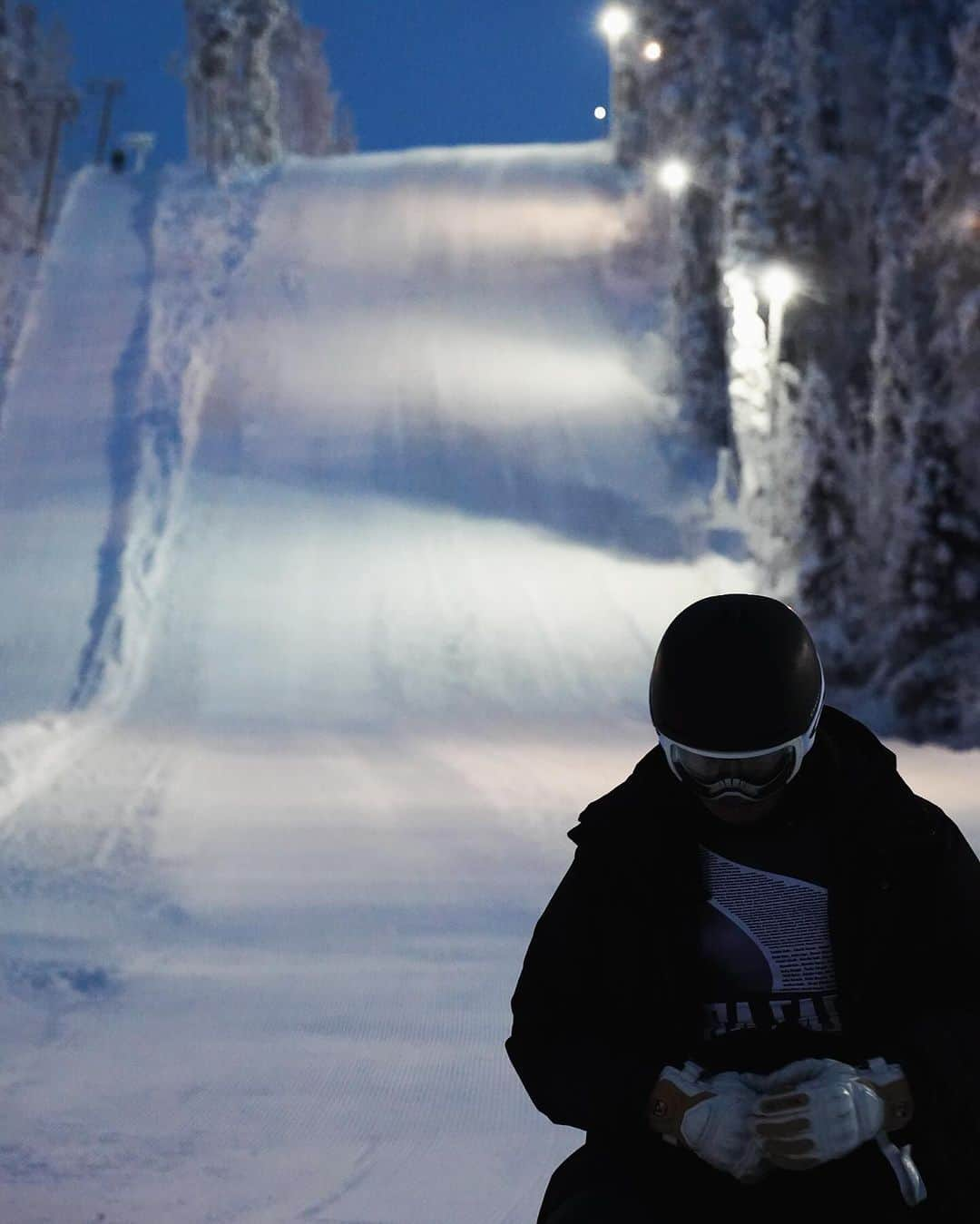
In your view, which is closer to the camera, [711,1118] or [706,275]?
[711,1118]

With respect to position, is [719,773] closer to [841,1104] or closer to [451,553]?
[841,1104]

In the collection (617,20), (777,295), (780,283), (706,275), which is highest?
(617,20)

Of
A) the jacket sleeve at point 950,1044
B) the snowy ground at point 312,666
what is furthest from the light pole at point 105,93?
the jacket sleeve at point 950,1044

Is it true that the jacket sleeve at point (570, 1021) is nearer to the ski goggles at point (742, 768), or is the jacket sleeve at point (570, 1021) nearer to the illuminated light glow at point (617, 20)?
the ski goggles at point (742, 768)

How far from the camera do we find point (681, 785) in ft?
7.40

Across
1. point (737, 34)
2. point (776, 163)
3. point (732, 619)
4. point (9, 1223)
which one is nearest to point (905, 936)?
point (732, 619)

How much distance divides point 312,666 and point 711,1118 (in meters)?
12.2

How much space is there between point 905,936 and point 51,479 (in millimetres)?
17465

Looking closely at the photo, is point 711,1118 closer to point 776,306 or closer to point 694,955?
point 694,955

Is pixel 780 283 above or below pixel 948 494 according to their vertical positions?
above

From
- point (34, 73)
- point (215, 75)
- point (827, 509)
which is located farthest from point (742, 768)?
point (34, 73)

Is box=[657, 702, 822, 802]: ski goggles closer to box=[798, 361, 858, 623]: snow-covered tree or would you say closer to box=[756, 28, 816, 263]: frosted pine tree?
box=[798, 361, 858, 623]: snow-covered tree

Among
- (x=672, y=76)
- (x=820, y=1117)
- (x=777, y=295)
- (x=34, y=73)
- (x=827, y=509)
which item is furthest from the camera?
(x=34, y=73)

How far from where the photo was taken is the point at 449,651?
14664mm
